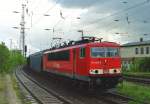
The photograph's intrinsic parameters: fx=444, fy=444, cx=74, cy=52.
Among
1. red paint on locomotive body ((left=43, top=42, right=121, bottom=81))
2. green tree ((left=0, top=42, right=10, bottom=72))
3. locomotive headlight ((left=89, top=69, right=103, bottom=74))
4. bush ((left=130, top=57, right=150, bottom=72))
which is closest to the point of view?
locomotive headlight ((left=89, top=69, right=103, bottom=74))

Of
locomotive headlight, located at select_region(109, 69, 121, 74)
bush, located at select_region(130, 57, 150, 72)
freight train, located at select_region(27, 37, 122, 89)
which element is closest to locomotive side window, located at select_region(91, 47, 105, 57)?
freight train, located at select_region(27, 37, 122, 89)

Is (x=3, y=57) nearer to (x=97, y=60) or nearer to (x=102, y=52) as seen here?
(x=102, y=52)

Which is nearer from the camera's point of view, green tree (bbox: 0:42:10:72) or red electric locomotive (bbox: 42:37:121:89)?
red electric locomotive (bbox: 42:37:121:89)

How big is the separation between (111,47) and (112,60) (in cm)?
83

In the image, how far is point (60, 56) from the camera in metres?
34.6

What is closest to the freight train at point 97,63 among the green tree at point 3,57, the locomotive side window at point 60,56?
the locomotive side window at point 60,56

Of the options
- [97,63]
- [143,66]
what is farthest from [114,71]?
[143,66]

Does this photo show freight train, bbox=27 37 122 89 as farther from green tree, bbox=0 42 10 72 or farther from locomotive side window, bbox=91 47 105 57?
green tree, bbox=0 42 10 72

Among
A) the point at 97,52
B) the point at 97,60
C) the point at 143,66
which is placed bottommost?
the point at 97,60

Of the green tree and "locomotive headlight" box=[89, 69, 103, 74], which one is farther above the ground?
the green tree

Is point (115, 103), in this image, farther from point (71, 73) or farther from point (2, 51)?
point (2, 51)

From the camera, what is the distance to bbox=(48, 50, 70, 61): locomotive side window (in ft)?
102

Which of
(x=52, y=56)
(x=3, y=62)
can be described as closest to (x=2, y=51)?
(x=3, y=62)

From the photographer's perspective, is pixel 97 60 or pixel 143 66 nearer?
pixel 97 60
